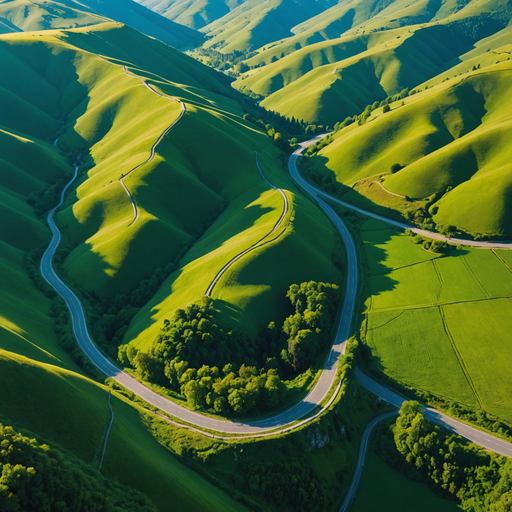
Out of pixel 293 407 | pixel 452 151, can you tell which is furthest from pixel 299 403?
pixel 452 151

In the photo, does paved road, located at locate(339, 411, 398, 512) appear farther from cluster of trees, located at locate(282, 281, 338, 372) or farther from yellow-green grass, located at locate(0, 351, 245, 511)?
yellow-green grass, located at locate(0, 351, 245, 511)

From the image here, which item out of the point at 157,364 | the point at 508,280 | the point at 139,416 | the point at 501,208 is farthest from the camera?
the point at 501,208

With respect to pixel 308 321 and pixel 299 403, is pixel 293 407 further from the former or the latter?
pixel 308 321

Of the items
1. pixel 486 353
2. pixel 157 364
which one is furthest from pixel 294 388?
pixel 486 353

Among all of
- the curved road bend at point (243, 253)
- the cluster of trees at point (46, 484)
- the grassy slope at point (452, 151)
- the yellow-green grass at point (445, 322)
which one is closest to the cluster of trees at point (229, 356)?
the curved road bend at point (243, 253)

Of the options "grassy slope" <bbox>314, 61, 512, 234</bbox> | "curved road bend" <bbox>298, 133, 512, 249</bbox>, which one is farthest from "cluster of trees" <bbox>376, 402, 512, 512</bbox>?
"grassy slope" <bbox>314, 61, 512, 234</bbox>

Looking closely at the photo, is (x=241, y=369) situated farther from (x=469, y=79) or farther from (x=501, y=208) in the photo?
(x=469, y=79)

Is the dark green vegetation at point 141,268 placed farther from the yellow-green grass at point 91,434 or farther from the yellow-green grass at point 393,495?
the yellow-green grass at point 393,495
